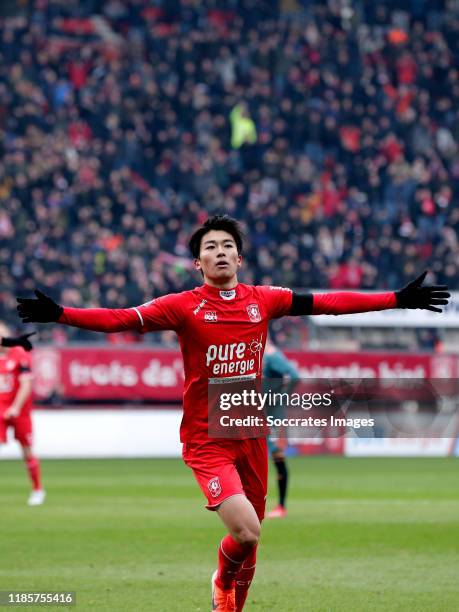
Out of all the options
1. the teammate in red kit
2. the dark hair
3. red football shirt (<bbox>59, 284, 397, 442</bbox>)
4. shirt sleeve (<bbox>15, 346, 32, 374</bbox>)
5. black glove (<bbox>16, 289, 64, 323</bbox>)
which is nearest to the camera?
black glove (<bbox>16, 289, 64, 323</bbox>)

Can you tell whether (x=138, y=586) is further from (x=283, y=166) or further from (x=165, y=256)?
(x=283, y=166)

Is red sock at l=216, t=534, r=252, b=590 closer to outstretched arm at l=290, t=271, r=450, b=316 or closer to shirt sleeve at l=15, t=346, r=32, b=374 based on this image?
outstretched arm at l=290, t=271, r=450, b=316

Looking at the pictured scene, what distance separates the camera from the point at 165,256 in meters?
28.1

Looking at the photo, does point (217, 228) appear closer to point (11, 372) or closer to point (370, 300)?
point (370, 300)

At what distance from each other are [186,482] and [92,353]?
6836 mm

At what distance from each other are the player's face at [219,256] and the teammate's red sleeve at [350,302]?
0.54m

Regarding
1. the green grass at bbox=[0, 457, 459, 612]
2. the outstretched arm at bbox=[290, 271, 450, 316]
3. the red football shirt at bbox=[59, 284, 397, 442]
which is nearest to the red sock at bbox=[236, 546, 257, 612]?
the red football shirt at bbox=[59, 284, 397, 442]

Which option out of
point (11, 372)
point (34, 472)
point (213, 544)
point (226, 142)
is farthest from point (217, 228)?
point (226, 142)

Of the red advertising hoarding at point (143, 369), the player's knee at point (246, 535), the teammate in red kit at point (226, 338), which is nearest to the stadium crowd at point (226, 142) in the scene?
the red advertising hoarding at point (143, 369)

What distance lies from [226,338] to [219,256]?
468 millimetres

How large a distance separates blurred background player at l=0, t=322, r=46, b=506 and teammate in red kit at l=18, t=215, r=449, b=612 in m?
9.19

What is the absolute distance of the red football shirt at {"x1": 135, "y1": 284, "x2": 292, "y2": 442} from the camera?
711cm

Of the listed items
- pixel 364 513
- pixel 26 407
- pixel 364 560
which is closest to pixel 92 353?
pixel 26 407

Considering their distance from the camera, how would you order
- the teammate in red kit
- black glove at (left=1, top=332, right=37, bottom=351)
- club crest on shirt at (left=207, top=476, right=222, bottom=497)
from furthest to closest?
black glove at (left=1, top=332, right=37, bottom=351) → the teammate in red kit → club crest on shirt at (left=207, top=476, right=222, bottom=497)
